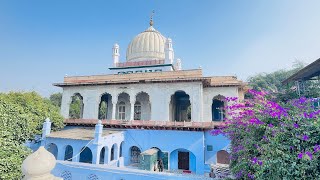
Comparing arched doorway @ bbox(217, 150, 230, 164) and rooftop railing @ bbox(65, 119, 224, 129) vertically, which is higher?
rooftop railing @ bbox(65, 119, 224, 129)

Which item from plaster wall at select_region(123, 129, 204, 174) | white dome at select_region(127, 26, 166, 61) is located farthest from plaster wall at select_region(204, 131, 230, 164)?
white dome at select_region(127, 26, 166, 61)

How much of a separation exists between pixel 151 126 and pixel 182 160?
373 centimetres

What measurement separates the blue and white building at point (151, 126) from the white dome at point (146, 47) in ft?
7.98

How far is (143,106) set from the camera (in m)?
19.0

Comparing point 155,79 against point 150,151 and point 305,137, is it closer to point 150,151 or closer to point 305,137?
point 150,151

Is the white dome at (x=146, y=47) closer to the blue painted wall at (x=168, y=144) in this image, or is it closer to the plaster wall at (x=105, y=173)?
the blue painted wall at (x=168, y=144)

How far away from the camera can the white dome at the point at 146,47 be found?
22797mm

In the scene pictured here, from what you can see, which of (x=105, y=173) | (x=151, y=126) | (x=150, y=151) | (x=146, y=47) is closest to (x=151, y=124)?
(x=151, y=126)

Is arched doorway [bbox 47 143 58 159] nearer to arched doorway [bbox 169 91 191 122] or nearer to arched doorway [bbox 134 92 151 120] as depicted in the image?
arched doorway [bbox 134 92 151 120]

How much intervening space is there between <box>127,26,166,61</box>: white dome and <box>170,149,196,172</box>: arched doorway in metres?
12.3

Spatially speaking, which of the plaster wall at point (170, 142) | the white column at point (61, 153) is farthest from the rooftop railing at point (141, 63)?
the white column at point (61, 153)

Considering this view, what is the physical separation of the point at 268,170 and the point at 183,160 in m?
10.8

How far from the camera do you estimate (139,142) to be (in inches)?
601

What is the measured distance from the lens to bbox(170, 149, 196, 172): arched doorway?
14.5 m
